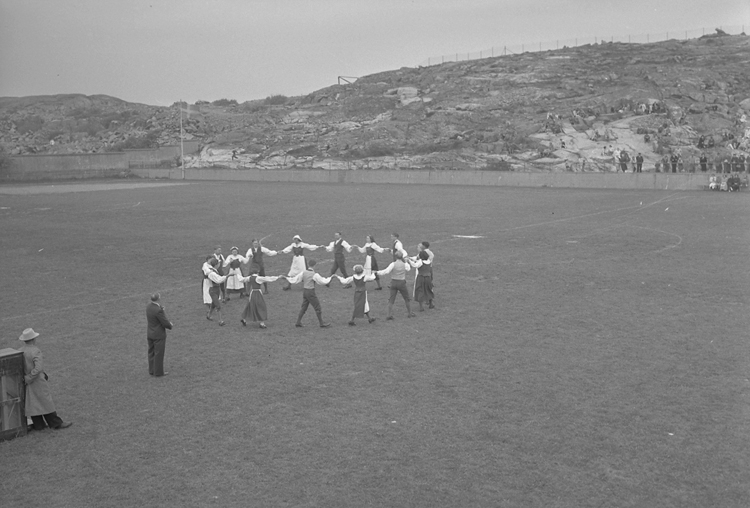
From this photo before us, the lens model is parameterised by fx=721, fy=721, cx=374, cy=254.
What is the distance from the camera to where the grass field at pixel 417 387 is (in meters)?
8.48

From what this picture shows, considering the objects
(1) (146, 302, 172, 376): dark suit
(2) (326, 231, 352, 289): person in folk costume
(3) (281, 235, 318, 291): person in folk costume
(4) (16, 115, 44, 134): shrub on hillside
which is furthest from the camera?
(4) (16, 115, 44, 134): shrub on hillside

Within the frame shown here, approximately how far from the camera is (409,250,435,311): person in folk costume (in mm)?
17281

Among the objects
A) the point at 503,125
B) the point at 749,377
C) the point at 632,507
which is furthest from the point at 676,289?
the point at 503,125

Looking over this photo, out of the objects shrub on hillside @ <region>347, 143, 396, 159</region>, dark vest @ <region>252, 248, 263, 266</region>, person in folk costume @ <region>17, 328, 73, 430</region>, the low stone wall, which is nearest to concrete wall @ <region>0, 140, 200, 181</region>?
the low stone wall

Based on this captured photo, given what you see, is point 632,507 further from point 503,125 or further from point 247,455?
point 503,125

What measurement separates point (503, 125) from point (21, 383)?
75.0 metres

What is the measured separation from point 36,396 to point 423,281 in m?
9.32

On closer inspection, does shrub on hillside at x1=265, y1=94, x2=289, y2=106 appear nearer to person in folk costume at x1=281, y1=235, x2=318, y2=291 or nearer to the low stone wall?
the low stone wall

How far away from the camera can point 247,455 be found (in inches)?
365

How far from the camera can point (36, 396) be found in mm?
10242

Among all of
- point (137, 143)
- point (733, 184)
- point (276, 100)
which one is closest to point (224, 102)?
point (276, 100)

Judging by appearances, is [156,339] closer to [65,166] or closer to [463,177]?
[463,177]

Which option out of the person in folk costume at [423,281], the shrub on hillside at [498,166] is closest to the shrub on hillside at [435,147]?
the shrub on hillside at [498,166]

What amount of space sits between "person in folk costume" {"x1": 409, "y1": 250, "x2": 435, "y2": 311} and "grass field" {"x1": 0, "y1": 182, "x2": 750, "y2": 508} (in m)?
0.62
